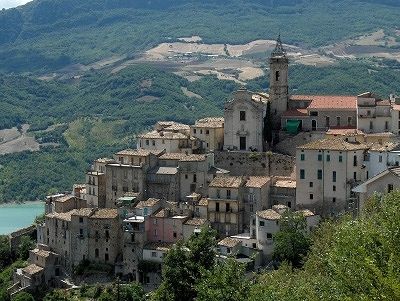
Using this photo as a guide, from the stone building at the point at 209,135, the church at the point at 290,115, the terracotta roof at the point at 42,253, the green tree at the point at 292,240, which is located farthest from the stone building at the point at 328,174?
the terracotta roof at the point at 42,253

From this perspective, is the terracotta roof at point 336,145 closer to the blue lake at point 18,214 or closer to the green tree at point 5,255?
the green tree at point 5,255

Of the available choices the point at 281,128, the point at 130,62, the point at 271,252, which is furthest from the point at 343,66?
the point at 271,252

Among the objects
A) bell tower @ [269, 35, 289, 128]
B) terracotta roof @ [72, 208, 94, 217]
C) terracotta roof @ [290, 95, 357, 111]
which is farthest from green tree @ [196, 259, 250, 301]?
bell tower @ [269, 35, 289, 128]

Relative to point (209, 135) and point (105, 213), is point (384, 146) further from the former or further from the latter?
point (105, 213)

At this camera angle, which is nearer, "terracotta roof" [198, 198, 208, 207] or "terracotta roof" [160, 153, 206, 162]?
"terracotta roof" [198, 198, 208, 207]

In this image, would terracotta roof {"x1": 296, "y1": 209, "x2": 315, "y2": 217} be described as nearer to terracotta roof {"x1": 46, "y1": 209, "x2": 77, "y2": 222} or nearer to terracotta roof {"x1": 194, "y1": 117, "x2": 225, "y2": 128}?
terracotta roof {"x1": 194, "y1": 117, "x2": 225, "y2": 128}

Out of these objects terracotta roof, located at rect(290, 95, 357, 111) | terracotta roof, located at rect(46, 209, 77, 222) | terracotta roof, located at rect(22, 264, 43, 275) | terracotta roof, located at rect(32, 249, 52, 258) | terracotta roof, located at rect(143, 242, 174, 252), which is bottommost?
terracotta roof, located at rect(22, 264, 43, 275)
